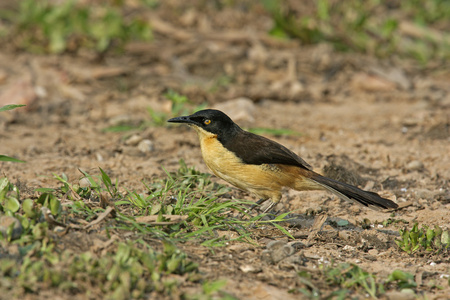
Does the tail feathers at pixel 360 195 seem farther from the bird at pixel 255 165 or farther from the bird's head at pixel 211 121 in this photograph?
the bird's head at pixel 211 121

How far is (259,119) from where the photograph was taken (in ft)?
28.3

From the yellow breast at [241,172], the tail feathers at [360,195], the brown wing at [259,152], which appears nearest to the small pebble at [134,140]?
the yellow breast at [241,172]

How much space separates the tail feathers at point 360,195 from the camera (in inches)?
208

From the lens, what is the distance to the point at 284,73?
10.7 m

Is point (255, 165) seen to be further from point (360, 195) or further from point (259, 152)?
point (360, 195)

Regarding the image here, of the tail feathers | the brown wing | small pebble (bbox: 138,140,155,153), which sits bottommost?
small pebble (bbox: 138,140,155,153)

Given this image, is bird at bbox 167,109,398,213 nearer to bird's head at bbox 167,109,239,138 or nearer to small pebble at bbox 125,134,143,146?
bird's head at bbox 167,109,239,138

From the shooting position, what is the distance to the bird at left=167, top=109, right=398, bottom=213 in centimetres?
547

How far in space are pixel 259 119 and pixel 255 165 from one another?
316 cm

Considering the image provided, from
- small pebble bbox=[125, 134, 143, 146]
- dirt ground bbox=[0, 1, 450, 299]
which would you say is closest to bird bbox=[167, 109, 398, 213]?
dirt ground bbox=[0, 1, 450, 299]

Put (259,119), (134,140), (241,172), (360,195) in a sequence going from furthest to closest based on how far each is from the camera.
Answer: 1. (259,119)
2. (134,140)
3. (241,172)
4. (360,195)

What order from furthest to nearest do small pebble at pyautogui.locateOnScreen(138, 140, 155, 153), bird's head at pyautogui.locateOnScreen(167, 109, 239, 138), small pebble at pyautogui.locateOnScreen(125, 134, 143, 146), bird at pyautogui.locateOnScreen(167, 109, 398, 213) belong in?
small pebble at pyautogui.locateOnScreen(125, 134, 143, 146), small pebble at pyautogui.locateOnScreen(138, 140, 155, 153), bird's head at pyautogui.locateOnScreen(167, 109, 239, 138), bird at pyautogui.locateOnScreen(167, 109, 398, 213)

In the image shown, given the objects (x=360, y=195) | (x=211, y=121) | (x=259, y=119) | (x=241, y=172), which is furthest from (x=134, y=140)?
(x=360, y=195)

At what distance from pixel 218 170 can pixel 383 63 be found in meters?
6.54
